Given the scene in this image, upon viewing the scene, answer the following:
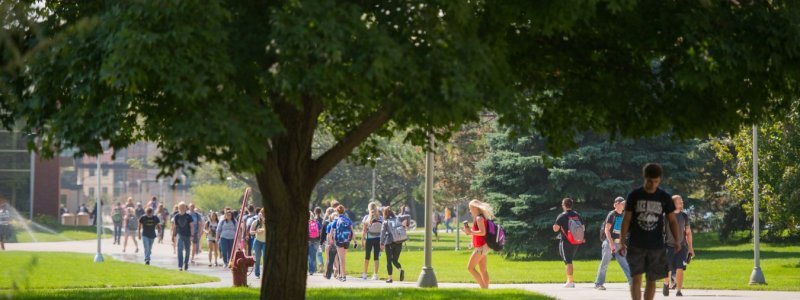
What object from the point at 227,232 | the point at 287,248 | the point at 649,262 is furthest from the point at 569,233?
the point at 227,232

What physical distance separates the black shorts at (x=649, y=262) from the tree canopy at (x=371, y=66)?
1.29 metres

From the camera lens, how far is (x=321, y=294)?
17406mm

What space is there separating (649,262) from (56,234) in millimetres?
48216

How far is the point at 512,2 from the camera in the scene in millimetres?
10859

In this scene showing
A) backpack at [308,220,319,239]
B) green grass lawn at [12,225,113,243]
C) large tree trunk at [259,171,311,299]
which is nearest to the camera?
large tree trunk at [259,171,311,299]

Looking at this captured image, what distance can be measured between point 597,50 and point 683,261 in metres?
7.44

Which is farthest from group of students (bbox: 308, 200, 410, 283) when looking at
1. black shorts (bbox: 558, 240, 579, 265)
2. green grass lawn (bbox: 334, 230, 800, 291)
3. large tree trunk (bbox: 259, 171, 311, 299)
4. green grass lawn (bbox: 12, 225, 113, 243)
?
green grass lawn (bbox: 12, 225, 113, 243)

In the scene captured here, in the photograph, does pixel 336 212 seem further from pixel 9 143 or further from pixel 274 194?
pixel 9 143

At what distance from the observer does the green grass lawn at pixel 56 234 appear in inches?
2088

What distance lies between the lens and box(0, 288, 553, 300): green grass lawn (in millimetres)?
16594

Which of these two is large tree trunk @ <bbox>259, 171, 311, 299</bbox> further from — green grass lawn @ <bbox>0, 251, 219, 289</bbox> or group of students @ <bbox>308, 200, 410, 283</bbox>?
group of students @ <bbox>308, 200, 410, 283</bbox>

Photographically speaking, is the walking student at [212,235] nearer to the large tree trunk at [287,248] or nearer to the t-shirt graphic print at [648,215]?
the large tree trunk at [287,248]

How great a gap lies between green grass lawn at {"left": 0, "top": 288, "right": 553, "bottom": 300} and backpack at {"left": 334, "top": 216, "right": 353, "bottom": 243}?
674cm

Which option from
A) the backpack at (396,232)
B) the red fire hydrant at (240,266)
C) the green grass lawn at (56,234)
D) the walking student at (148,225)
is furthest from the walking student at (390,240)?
the green grass lawn at (56,234)
